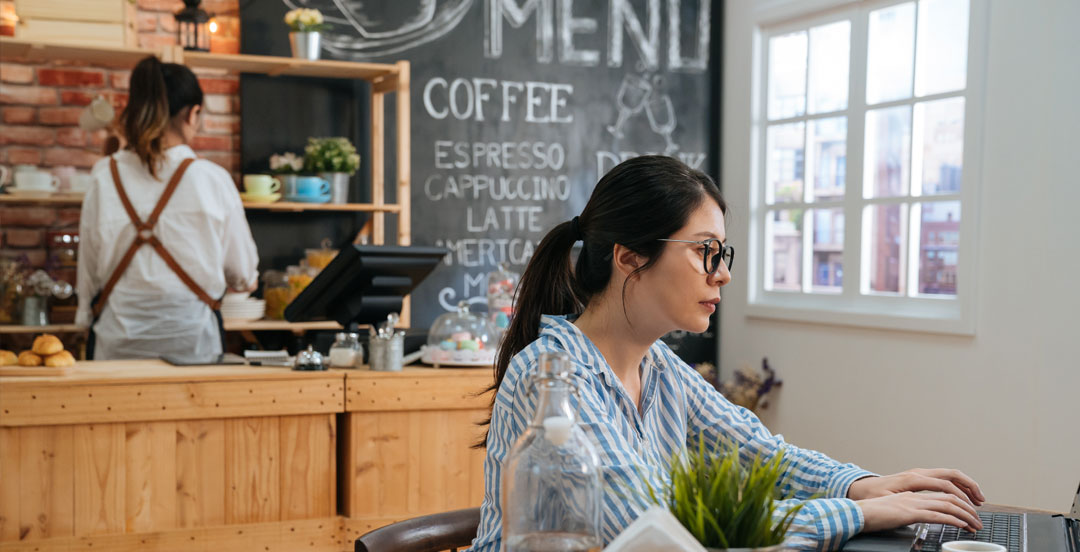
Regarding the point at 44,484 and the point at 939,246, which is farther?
the point at 939,246

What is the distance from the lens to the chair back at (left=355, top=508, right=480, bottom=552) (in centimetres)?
150

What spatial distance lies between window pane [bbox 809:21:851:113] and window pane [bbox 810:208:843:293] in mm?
504

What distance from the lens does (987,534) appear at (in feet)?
4.54

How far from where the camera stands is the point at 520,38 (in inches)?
201

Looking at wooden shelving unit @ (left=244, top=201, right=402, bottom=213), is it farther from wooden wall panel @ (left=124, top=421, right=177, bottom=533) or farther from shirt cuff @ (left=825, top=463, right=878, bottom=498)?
shirt cuff @ (left=825, top=463, right=878, bottom=498)

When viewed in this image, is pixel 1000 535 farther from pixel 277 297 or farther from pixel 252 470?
pixel 277 297

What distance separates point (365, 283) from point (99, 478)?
89 cm

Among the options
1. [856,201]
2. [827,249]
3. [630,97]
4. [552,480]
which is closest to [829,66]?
[856,201]

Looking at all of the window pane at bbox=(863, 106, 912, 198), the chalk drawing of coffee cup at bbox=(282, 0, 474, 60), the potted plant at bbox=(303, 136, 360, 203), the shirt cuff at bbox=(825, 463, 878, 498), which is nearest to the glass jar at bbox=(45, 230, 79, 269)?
the potted plant at bbox=(303, 136, 360, 203)

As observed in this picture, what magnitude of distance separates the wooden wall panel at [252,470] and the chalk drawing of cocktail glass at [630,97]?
2.92 meters

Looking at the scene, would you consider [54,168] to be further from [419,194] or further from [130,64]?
[419,194]

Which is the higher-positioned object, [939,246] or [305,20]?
[305,20]

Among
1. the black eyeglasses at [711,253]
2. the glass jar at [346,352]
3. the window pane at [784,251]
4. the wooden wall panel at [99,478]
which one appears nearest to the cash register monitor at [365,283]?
the glass jar at [346,352]

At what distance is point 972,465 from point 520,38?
9.33 ft
